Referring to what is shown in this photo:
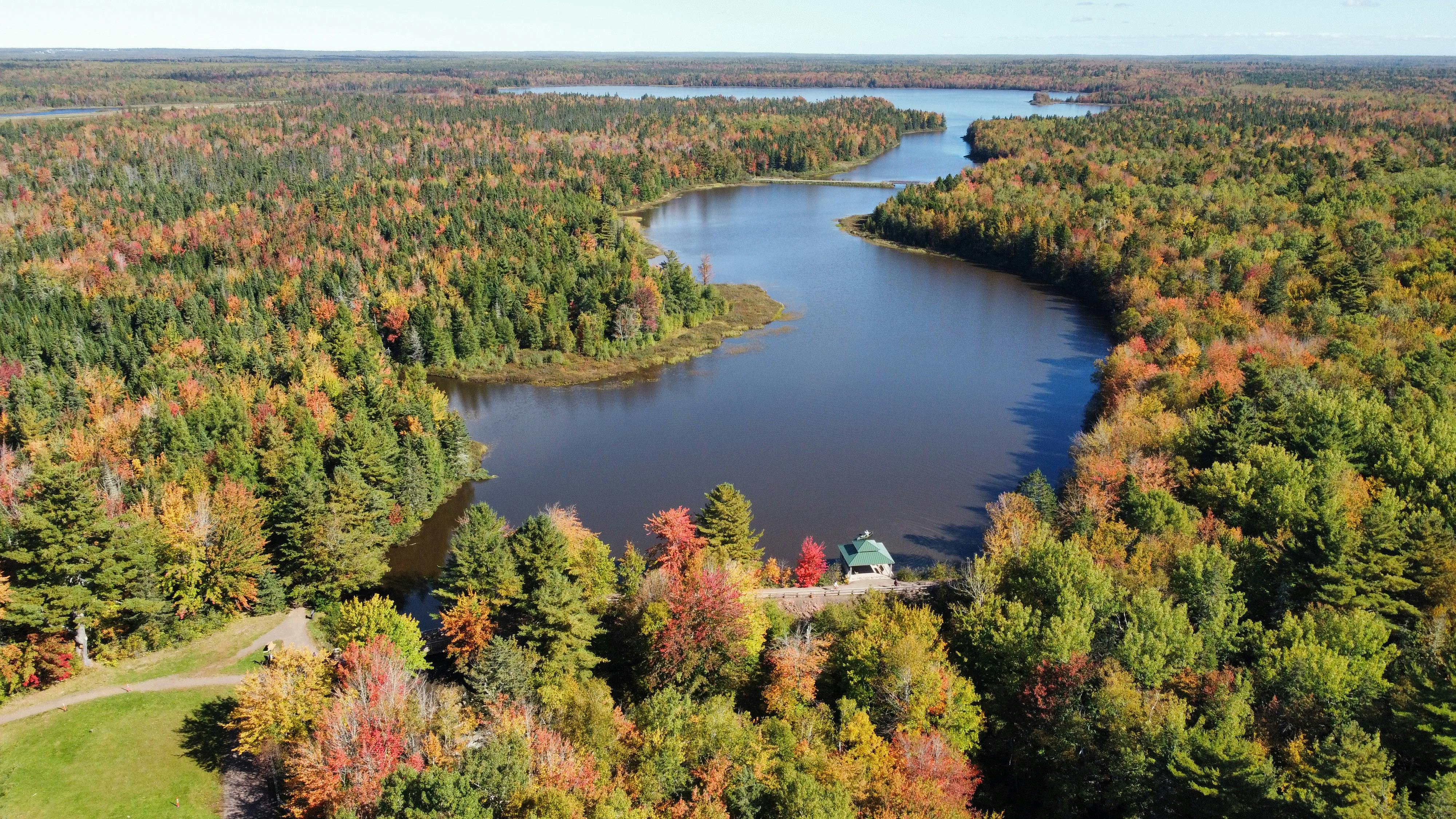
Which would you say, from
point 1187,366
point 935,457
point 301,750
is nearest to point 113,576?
point 301,750

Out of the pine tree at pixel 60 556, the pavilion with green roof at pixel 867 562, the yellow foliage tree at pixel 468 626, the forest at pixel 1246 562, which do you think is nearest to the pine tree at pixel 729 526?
the pavilion with green roof at pixel 867 562

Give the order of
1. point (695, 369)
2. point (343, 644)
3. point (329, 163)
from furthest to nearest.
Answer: point (329, 163) < point (695, 369) < point (343, 644)

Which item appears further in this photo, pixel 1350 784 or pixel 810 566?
pixel 810 566

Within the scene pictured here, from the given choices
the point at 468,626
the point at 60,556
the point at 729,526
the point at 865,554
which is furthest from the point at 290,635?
the point at 865,554

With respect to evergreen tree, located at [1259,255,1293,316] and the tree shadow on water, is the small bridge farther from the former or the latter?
evergreen tree, located at [1259,255,1293,316]

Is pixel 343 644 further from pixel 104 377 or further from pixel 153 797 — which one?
pixel 104 377

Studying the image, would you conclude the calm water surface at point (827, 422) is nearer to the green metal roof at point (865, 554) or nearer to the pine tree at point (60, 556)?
the green metal roof at point (865, 554)

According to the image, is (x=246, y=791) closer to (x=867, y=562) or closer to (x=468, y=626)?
(x=468, y=626)
